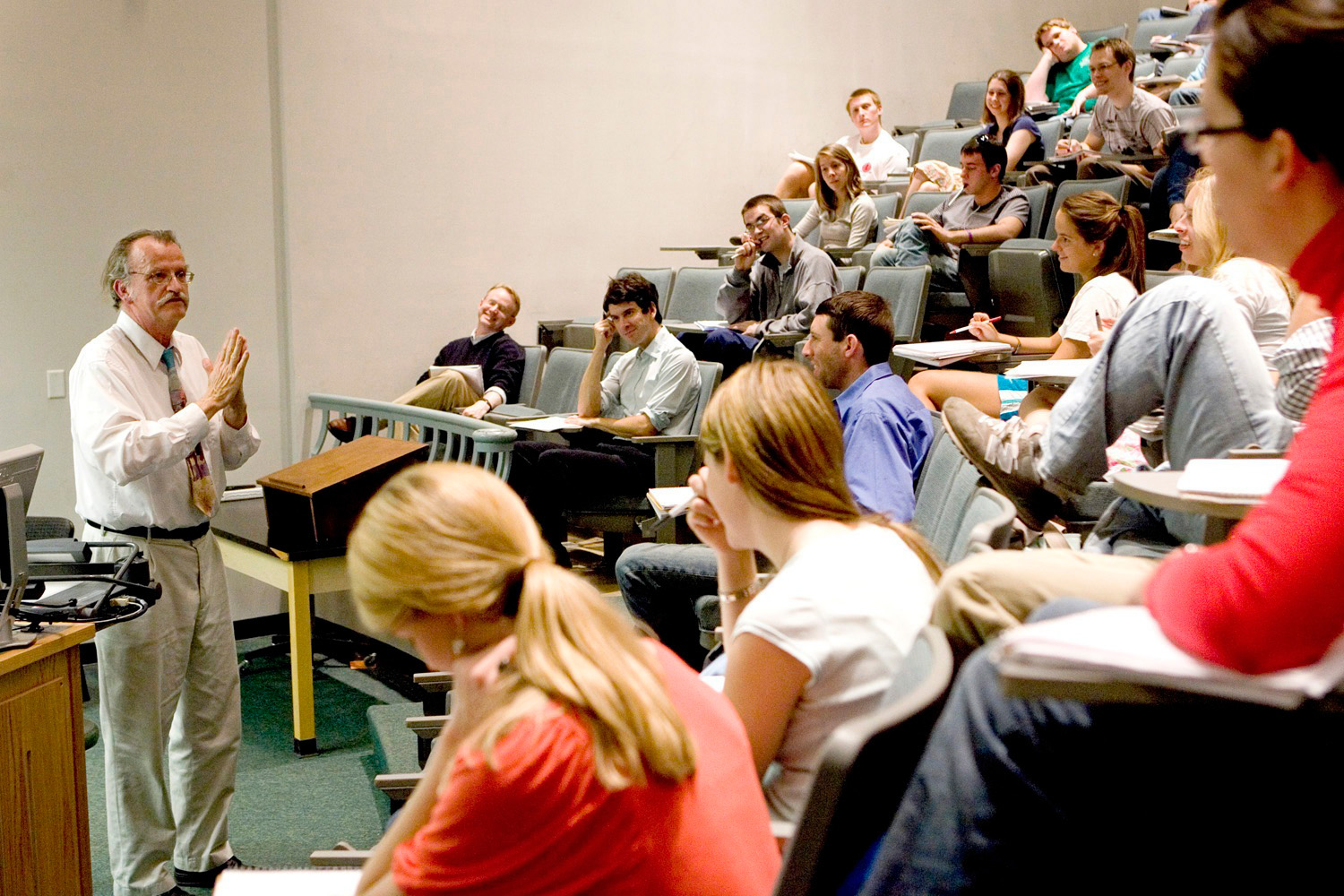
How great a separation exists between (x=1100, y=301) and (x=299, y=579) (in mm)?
2593

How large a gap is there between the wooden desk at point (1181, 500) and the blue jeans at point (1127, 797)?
415mm

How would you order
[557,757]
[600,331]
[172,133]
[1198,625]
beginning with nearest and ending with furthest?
[1198,625]
[557,757]
[600,331]
[172,133]

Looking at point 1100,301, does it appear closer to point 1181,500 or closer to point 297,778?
point 1181,500

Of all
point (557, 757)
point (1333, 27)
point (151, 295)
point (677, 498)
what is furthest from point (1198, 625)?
point (151, 295)

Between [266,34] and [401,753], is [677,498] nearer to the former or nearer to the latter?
[401,753]

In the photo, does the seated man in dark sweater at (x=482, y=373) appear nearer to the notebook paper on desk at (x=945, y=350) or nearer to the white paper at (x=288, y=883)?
the notebook paper on desk at (x=945, y=350)

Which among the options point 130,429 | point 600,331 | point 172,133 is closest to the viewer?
point 130,429

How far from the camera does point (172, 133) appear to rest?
5254 millimetres

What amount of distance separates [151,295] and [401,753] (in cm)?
139

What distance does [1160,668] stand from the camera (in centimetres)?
70

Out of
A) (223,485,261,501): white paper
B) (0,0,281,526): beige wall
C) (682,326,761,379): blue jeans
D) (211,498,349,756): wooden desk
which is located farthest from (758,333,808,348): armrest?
(0,0,281,526): beige wall

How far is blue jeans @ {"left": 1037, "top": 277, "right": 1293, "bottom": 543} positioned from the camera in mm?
1784

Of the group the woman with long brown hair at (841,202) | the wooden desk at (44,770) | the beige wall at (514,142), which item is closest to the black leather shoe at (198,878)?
the wooden desk at (44,770)

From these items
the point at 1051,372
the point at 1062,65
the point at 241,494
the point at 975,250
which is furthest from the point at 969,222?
the point at 241,494
